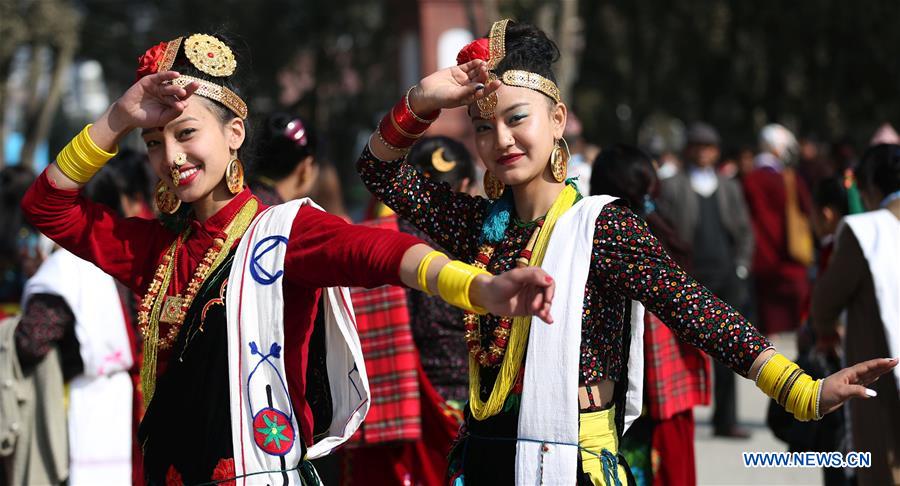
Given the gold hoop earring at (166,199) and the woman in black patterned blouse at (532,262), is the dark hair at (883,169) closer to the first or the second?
the woman in black patterned blouse at (532,262)

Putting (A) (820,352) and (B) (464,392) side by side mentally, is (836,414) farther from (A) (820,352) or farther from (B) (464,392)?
(B) (464,392)

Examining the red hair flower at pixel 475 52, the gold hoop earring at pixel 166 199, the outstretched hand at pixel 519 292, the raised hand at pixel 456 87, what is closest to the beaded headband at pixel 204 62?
the gold hoop earring at pixel 166 199

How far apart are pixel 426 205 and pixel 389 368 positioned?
154cm

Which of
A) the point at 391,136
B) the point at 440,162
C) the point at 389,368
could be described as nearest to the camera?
the point at 391,136

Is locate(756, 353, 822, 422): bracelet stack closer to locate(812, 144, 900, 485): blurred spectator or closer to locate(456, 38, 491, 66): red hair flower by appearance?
locate(456, 38, 491, 66): red hair flower

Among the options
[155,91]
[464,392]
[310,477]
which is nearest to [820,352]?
[464,392]

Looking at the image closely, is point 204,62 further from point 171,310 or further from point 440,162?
point 440,162

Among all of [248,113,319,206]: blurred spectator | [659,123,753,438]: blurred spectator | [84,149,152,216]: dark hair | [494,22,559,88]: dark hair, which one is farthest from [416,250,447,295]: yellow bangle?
[659,123,753,438]: blurred spectator

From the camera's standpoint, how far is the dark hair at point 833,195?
234 inches

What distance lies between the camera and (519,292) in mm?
2666

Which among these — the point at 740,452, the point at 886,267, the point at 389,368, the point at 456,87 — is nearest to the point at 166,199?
the point at 456,87

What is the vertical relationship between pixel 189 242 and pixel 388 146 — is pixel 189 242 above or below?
below

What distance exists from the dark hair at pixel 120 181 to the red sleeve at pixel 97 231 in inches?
74.0

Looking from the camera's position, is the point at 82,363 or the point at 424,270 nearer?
the point at 424,270
